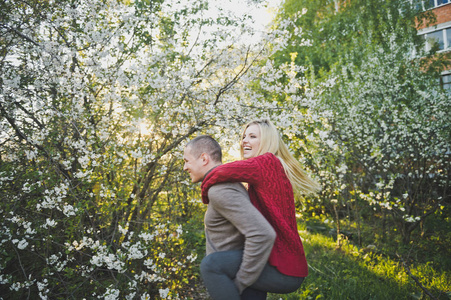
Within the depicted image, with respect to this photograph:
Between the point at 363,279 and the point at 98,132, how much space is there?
13.8 ft

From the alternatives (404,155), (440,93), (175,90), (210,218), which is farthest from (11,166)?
(440,93)

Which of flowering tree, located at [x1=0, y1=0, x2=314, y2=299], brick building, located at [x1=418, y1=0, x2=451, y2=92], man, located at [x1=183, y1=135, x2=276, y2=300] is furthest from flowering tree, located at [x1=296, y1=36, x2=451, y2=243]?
brick building, located at [x1=418, y1=0, x2=451, y2=92]

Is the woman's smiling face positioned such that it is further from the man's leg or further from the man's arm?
the man's leg

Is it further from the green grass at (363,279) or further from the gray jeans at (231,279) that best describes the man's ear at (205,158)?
the green grass at (363,279)

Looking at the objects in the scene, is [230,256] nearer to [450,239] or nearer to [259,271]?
[259,271]

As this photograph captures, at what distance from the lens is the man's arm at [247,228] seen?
134cm

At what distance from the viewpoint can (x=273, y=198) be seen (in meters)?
1.58

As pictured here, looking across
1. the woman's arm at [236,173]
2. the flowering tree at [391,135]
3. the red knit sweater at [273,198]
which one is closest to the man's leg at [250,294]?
the red knit sweater at [273,198]

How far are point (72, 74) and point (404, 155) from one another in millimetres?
7167

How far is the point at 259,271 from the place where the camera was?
137 centimetres

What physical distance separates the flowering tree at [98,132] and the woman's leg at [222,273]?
191 cm

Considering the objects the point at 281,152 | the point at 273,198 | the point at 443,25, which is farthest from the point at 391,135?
the point at 443,25

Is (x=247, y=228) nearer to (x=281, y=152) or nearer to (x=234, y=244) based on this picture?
(x=234, y=244)

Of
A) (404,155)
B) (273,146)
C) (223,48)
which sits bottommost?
(404,155)
